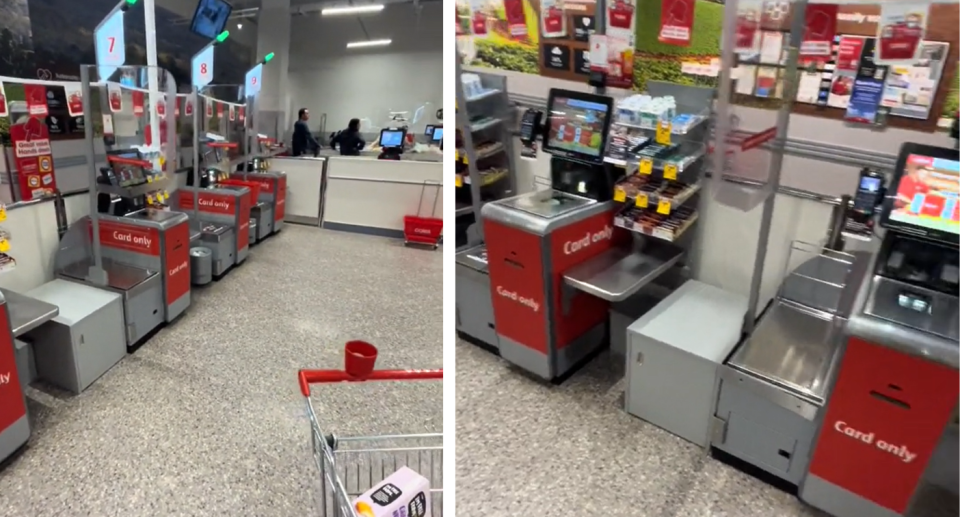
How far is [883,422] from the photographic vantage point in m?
1.78

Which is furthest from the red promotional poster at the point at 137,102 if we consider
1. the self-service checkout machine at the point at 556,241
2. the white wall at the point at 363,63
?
the self-service checkout machine at the point at 556,241

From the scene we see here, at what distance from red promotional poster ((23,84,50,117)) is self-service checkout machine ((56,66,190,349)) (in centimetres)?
21

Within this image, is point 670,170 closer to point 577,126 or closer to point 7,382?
point 577,126

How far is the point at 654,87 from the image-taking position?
2686 millimetres

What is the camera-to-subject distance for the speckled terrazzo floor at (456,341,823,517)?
2.07 meters

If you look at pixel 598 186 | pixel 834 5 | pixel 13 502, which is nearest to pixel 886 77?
pixel 834 5

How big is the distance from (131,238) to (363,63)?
2253 millimetres

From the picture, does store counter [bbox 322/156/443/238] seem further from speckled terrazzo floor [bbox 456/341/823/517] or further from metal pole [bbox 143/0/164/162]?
speckled terrazzo floor [bbox 456/341/823/517]

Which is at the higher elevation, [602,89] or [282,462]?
[602,89]

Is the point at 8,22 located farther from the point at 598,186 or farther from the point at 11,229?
the point at 598,186

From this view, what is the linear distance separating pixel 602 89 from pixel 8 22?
2.86 m

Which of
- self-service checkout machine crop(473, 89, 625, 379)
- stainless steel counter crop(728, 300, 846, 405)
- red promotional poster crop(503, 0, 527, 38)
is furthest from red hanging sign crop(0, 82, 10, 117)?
stainless steel counter crop(728, 300, 846, 405)

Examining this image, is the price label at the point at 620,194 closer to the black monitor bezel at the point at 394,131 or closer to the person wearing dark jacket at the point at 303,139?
the person wearing dark jacket at the point at 303,139

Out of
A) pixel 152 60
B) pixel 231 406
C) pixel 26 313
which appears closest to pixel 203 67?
pixel 152 60
